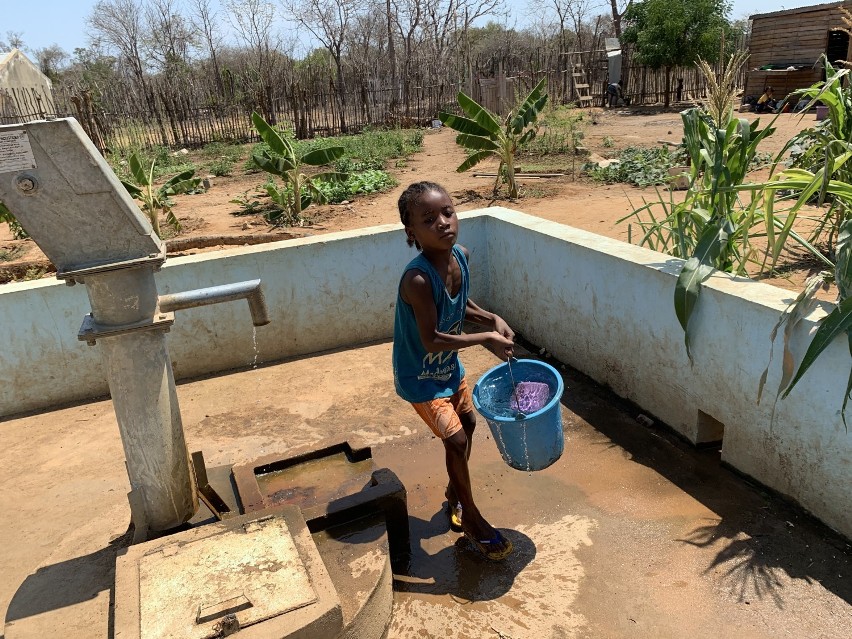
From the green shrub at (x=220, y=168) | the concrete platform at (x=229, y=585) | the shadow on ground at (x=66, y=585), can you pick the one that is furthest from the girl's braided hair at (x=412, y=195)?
the green shrub at (x=220, y=168)

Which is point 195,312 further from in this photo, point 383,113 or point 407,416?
point 383,113

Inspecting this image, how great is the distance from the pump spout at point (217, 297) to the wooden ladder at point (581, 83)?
798 inches

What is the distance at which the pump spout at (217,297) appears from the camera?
2.27m

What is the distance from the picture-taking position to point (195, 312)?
14.5ft

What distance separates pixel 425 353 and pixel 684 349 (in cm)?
152

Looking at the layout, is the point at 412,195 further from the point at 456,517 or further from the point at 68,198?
the point at 456,517

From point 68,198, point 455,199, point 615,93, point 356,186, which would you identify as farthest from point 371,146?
point 68,198

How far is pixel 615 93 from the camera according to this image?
68.3 ft

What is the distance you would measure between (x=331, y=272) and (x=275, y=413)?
1.12 m

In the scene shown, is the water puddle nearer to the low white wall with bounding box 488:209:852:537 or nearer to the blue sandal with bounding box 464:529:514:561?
the blue sandal with bounding box 464:529:514:561

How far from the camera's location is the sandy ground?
8.23 metres

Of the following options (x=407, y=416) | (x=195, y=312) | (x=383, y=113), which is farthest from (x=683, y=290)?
(x=383, y=113)

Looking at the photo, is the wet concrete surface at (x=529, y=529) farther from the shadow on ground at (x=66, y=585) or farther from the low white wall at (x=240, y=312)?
the low white wall at (x=240, y=312)

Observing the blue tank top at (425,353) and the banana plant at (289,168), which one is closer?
the blue tank top at (425,353)
